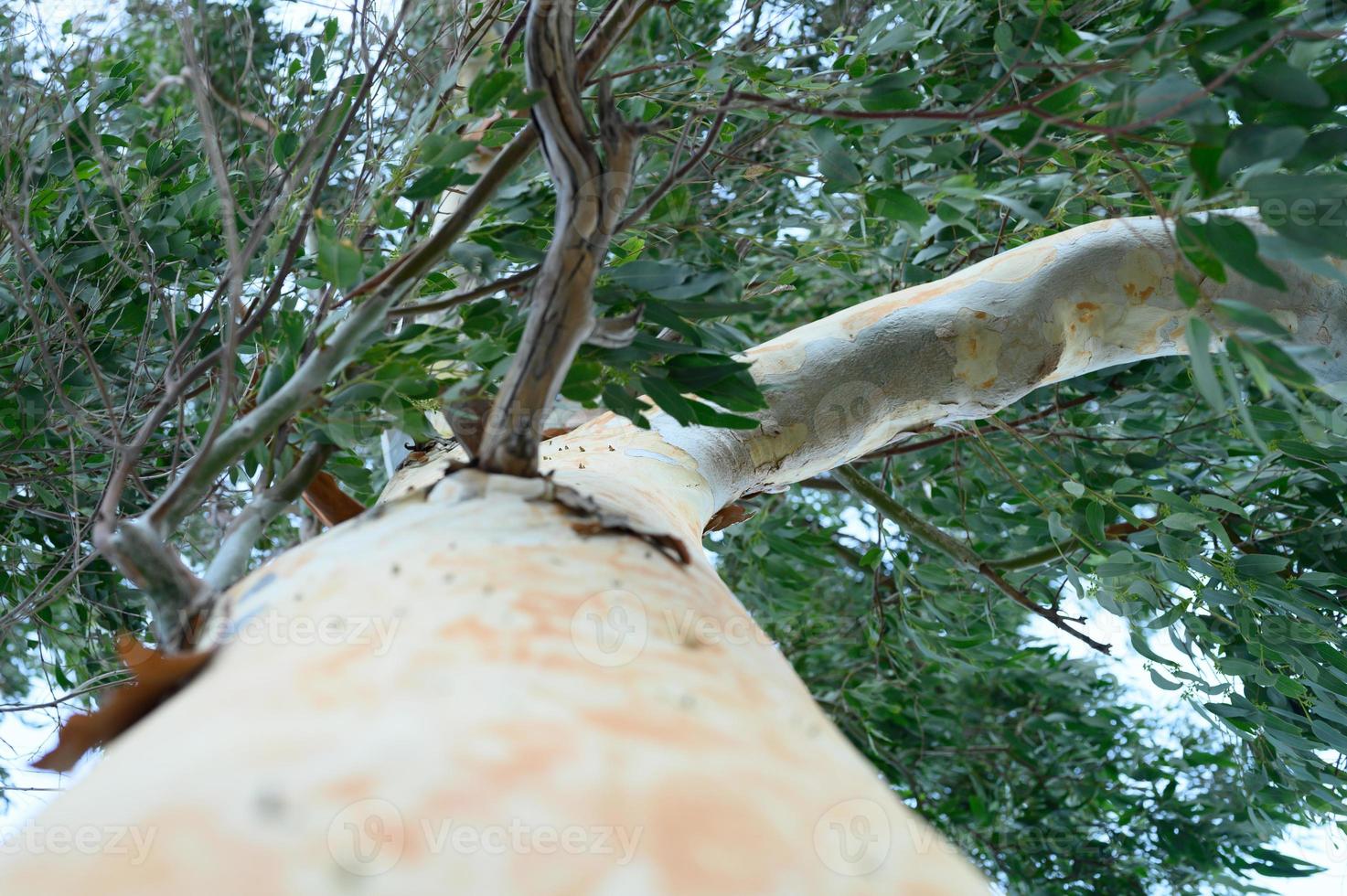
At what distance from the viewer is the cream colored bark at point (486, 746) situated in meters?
0.40

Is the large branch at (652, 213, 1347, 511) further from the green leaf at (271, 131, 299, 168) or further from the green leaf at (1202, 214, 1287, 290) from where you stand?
the green leaf at (271, 131, 299, 168)

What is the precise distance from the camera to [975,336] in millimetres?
1455

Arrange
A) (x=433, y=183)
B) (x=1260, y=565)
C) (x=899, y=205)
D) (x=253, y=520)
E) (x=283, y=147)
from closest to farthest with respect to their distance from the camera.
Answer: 1. (x=253, y=520)
2. (x=433, y=183)
3. (x=899, y=205)
4. (x=283, y=147)
5. (x=1260, y=565)

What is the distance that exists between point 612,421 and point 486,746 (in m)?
1.02

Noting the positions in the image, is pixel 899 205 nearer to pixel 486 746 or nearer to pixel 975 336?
pixel 975 336
